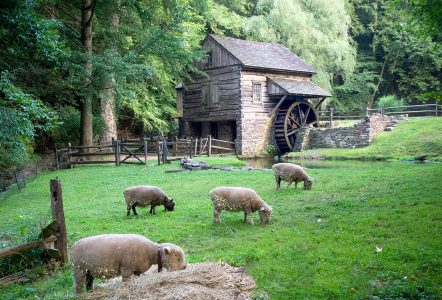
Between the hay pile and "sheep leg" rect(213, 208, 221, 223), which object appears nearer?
the hay pile

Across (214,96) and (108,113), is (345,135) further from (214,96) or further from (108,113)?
(108,113)

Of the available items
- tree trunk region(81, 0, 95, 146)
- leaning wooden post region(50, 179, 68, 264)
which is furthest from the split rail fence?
leaning wooden post region(50, 179, 68, 264)

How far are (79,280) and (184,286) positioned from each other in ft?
4.95

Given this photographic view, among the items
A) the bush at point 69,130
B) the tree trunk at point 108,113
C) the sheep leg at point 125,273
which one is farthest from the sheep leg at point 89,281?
the bush at point 69,130

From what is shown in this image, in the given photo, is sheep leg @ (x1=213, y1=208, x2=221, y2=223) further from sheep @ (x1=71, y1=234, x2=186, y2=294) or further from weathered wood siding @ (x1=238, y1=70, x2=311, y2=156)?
weathered wood siding @ (x1=238, y1=70, x2=311, y2=156)

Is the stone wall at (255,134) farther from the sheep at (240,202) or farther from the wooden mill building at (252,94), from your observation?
the sheep at (240,202)

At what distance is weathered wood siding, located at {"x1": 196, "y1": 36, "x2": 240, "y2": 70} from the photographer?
30.5m

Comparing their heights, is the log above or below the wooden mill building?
below

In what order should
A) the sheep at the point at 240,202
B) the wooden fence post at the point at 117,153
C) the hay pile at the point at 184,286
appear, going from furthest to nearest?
the wooden fence post at the point at 117,153 < the sheep at the point at 240,202 < the hay pile at the point at 184,286

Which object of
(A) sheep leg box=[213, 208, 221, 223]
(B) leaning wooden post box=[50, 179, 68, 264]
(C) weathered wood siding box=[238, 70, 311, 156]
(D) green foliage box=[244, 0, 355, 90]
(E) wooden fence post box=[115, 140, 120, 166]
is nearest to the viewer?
(B) leaning wooden post box=[50, 179, 68, 264]

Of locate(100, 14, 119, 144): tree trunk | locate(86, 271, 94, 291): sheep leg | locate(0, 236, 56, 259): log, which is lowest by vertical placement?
locate(86, 271, 94, 291): sheep leg

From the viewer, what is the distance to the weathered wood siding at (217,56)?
99.9 feet

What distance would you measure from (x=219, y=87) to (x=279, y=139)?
6051mm

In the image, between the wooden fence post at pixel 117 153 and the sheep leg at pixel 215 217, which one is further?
the wooden fence post at pixel 117 153
